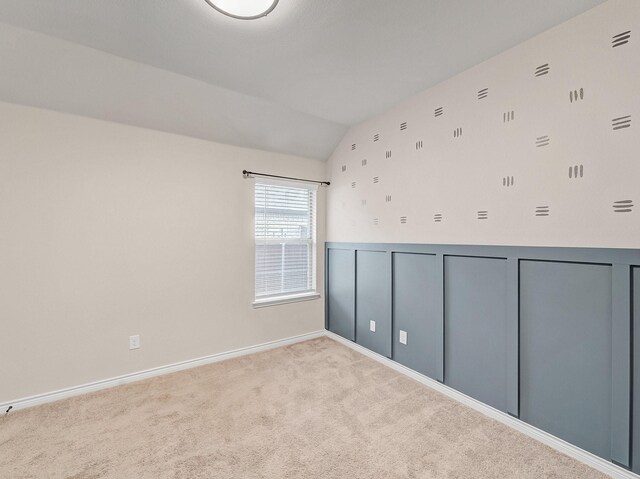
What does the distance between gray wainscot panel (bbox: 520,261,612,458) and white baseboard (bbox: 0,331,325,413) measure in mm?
2347

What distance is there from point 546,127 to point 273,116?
7.34 feet

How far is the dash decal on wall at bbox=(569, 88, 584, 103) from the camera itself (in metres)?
1.66

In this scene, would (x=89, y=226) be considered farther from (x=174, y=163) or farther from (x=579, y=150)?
(x=579, y=150)

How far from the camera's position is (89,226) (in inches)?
94.2

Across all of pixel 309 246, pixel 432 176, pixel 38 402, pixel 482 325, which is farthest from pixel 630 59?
pixel 38 402

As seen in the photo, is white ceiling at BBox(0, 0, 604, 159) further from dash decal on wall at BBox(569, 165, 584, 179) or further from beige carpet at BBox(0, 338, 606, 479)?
beige carpet at BBox(0, 338, 606, 479)

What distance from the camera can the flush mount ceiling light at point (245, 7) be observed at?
1.53 m

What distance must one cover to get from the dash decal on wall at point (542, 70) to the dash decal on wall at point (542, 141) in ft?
1.26

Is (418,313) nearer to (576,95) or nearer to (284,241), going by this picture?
(284,241)

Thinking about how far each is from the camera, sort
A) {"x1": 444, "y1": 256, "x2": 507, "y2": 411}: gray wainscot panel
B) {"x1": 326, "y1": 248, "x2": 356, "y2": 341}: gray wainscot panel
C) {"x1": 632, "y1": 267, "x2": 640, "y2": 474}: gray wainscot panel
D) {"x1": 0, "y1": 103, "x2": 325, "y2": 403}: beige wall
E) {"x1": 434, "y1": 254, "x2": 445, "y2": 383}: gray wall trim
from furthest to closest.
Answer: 1. {"x1": 326, "y1": 248, "x2": 356, "y2": 341}: gray wainscot panel
2. {"x1": 434, "y1": 254, "x2": 445, "y2": 383}: gray wall trim
3. {"x1": 0, "y1": 103, "x2": 325, "y2": 403}: beige wall
4. {"x1": 444, "y1": 256, "x2": 507, "y2": 411}: gray wainscot panel
5. {"x1": 632, "y1": 267, "x2": 640, "y2": 474}: gray wainscot panel

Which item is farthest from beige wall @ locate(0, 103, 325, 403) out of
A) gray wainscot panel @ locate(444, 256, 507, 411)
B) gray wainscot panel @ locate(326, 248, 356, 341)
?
gray wainscot panel @ locate(444, 256, 507, 411)

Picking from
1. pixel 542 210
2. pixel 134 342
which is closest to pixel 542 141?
pixel 542 210

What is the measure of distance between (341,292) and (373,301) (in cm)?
54

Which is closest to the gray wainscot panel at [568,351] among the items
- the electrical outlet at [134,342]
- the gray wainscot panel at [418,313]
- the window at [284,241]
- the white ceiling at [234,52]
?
the gray wainscot panel at [418,313]
